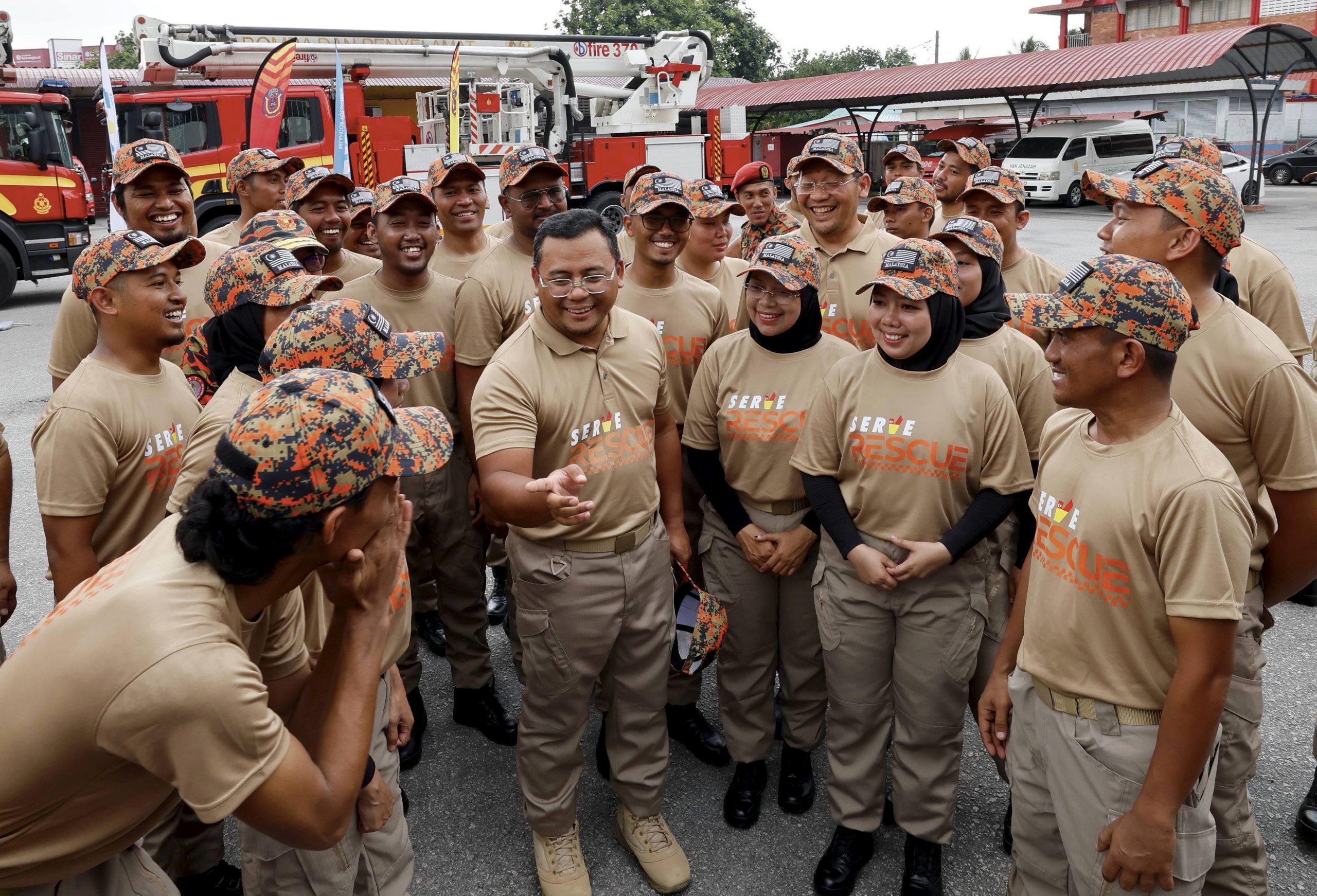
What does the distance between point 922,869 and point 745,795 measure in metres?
0.70

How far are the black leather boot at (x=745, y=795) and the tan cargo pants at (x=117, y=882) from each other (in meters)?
2.04

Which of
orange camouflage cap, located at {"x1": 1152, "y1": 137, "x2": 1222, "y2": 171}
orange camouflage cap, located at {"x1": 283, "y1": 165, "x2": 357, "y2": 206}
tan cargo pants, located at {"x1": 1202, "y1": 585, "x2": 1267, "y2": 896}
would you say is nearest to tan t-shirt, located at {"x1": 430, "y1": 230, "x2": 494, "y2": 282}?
orange camouflage cap, located at {"x1": 283, "y1": 165, "x2": 357, "y2": 206}

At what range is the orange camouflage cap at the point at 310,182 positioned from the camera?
203 inches

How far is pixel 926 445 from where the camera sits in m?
3.09

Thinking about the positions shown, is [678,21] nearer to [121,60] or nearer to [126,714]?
[121,60]

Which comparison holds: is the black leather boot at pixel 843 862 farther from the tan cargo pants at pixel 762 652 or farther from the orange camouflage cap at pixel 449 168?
the orange camouflage cap at pixel 449 168

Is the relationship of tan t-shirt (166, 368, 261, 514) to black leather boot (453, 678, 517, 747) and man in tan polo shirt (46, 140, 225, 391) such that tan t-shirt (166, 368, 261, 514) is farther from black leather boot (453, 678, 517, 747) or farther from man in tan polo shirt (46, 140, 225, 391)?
black leather boot (453, 678, 517, 747)

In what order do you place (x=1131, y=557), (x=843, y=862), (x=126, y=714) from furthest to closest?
1. (x=843, y=862)
2. (x=1131, y=557)
3. (x=126, y=714)

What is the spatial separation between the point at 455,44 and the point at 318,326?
15546mm

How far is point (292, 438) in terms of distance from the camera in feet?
5.29

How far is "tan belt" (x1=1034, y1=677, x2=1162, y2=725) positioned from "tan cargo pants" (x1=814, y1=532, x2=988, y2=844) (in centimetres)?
65

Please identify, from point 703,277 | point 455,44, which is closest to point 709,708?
point 703,277

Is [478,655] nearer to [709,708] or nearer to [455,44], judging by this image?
[709,708]

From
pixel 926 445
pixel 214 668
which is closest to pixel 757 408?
pixel 926 445
